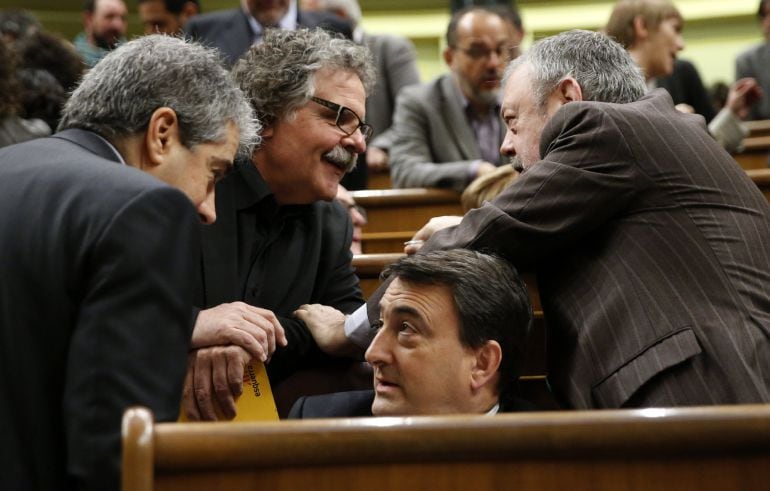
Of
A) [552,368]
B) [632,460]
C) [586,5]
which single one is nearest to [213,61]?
[552,368]

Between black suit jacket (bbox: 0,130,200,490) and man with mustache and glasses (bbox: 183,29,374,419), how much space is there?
711mm

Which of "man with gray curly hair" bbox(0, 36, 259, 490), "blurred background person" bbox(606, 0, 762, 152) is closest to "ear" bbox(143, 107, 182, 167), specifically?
"man with gray curly hair" bbox(0, 36, 259, 490)

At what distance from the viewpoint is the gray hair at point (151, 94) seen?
62.2 inches

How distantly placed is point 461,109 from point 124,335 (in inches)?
112

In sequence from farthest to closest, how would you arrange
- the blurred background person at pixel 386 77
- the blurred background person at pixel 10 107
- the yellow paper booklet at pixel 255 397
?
the blurred background person at pixel 386 77 < the blurred background person at pixel 10 107 < the yellow paper booklet at pixel 255 397

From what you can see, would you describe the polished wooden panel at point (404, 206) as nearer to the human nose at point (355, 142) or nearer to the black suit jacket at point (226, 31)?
the black suit jacket at point (226, 31)

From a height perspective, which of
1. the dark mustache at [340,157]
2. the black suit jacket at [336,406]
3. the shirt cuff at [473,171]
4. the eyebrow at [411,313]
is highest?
the dark mustache at [340,157]

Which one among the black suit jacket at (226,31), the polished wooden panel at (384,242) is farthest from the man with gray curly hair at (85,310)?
the black suit jacket at (226,31)

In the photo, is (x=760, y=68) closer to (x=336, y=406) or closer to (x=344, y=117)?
(x=344, y=117)

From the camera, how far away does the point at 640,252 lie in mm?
1784

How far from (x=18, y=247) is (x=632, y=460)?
2.56 ft

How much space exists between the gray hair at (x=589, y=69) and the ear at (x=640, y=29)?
6.31ft

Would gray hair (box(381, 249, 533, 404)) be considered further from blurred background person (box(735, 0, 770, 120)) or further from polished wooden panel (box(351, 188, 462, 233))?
blurred background person (box(735, 0, 770, 120))

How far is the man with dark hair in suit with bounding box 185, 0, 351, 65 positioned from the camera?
393 centimetres
